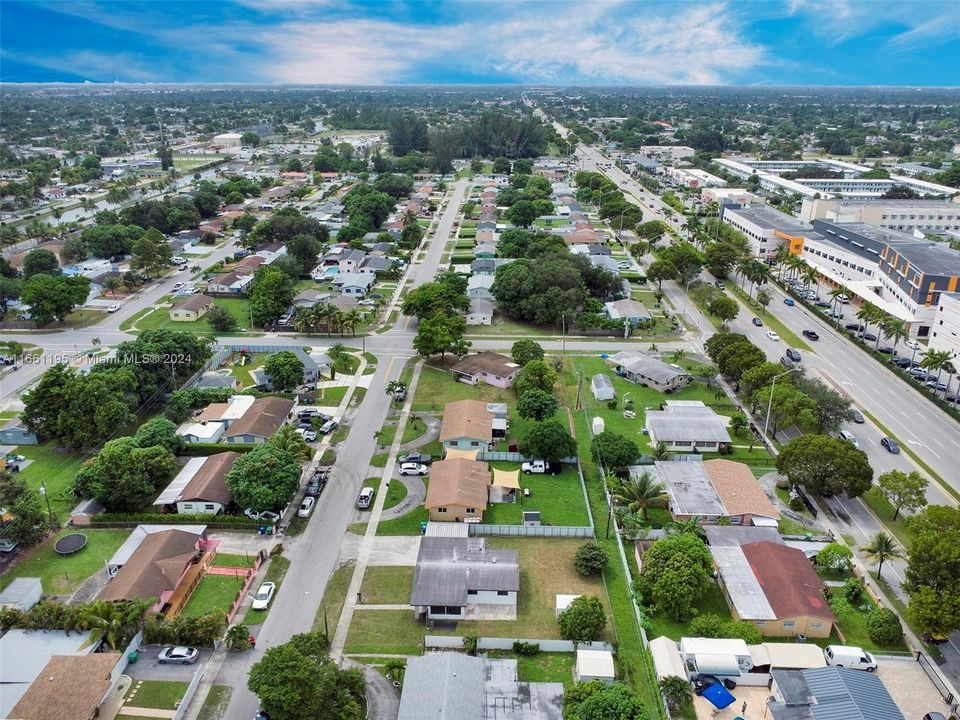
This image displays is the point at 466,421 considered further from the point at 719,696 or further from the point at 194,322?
the point at 194,322

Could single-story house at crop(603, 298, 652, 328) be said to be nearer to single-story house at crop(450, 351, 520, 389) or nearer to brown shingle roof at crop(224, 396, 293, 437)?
single-story house at crop(450, 351, 520, 389)

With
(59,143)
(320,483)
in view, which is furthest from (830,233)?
(59,143)

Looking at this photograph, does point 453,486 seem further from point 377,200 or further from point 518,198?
point 518,198

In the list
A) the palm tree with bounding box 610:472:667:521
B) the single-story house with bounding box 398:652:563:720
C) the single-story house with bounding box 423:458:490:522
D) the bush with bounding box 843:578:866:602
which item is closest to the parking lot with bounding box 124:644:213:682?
the single-story house with bounding box 398:652:563:720

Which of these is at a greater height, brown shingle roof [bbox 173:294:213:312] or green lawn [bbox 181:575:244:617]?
brown shingle roof [bbox 173:294:213:312]

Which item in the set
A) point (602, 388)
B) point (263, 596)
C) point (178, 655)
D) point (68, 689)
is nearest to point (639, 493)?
point (602, 388)

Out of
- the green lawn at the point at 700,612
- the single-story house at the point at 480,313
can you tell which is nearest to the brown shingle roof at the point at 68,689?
the green lawn at the point at 700,612

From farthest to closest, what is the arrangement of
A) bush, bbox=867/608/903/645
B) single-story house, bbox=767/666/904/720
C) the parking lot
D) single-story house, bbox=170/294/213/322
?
single-story house, bbox=170/294/213/322
bush, bbox=867/608/903/645
the parking lot
single-story house, bbox=767/666/904/720
